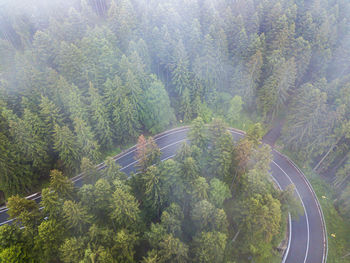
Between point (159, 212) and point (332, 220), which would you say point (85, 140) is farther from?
point (332, 220)

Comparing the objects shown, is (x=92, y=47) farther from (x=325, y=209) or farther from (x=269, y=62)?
(x=325, y=209)

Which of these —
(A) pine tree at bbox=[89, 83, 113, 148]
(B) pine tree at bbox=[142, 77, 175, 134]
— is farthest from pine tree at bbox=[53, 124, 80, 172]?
(B) pine tree at bbox=[142, 77, 175, 134]

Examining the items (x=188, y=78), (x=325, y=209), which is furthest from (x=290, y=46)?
(x=325, y=209)

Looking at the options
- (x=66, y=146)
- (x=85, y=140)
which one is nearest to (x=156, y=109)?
(x=85, y=140)

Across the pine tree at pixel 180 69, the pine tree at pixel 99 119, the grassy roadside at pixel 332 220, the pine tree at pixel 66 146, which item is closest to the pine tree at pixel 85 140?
the pine tree at pixel 66 146

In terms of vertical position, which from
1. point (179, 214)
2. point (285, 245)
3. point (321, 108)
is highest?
point (321, 108)

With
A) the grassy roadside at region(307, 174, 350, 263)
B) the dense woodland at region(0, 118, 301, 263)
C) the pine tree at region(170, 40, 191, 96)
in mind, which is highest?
the pine tree at region(170, 40, 191, 96)

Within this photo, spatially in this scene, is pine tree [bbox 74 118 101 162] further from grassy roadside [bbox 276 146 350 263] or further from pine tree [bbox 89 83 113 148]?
grassy roadside [bbox 276 146 350 263]
